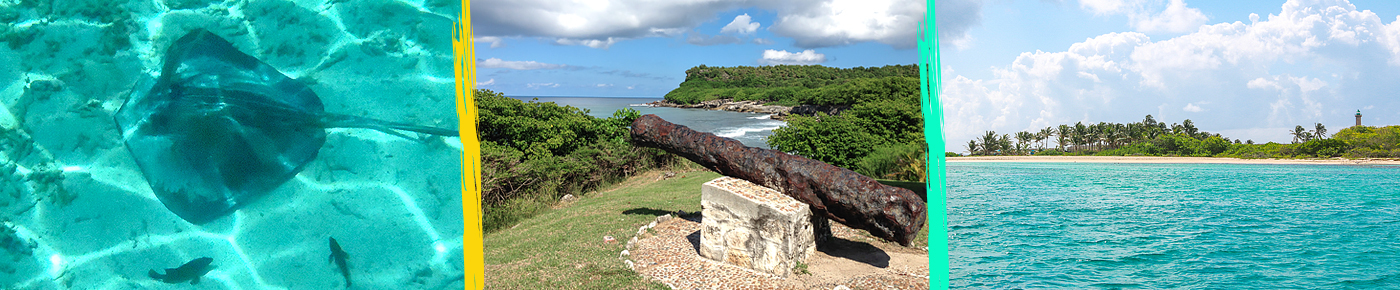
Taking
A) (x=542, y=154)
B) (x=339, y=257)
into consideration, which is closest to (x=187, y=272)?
(x=339, y=257)

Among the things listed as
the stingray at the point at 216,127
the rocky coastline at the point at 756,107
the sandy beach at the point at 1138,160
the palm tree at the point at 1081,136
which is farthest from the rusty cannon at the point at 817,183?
the palm tree at the point at 1081,136

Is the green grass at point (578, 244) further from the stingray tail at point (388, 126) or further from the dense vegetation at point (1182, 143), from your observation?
the dense vegetation at point (1182, 143)

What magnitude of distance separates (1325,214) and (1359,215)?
2.49ft

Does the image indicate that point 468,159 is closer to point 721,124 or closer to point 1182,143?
point 721,124

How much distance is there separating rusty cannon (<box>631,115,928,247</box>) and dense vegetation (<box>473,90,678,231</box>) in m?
4.44

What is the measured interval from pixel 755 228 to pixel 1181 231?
53.7ft

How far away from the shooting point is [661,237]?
Answer: 7.52 m

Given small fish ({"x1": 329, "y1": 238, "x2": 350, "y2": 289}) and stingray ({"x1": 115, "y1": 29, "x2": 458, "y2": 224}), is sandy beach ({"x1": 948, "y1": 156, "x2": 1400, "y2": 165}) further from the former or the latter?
stingray ({"x1": 115, "y1": 29, "x2": 458, "y2": 224})

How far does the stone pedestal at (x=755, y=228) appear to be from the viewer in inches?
238

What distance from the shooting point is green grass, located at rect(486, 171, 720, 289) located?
5.58 meters

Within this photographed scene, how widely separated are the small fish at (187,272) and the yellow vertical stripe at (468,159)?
95cm

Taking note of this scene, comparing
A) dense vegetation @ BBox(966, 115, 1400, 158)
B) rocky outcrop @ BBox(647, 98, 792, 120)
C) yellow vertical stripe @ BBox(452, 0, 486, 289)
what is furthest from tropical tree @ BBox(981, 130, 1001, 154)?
yellow vertical stripe @ BBox(452, 0, 486, 289)

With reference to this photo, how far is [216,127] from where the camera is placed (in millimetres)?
1986

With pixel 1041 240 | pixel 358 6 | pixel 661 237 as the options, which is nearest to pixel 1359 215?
pixel 1041 240
